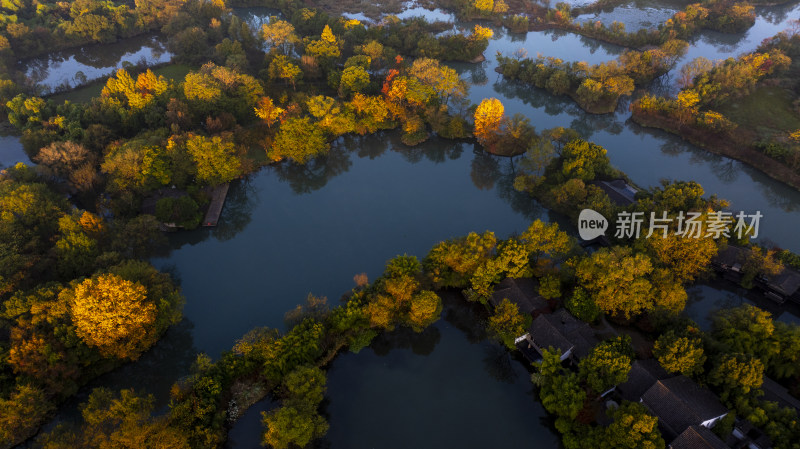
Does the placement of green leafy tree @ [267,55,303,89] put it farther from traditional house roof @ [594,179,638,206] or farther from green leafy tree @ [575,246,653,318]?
green leafy tree @ [575,246,653,318]

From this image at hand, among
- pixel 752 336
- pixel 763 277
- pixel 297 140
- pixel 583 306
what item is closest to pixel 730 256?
pixel 763 277

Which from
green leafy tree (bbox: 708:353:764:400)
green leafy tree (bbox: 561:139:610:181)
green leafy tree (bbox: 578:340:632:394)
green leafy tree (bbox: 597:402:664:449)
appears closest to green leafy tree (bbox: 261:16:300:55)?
green leafy tree (bbox: 561:139:610:181)

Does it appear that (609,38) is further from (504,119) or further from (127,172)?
(127,172)

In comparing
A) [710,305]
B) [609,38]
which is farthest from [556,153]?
[609,38]

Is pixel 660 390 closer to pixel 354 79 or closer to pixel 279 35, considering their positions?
pixel 354 79

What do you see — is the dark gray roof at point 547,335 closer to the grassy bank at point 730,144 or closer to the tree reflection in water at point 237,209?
the tree reflection in water at point 237,209

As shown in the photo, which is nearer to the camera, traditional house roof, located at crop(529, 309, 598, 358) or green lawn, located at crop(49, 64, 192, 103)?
traditional house roof, located at crop(529, 309, 598, 358)
